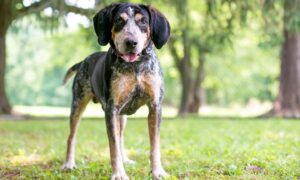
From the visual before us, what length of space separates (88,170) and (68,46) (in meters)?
25.5

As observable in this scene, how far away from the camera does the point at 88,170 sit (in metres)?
5.83

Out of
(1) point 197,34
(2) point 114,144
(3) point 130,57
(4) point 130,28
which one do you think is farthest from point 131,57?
(1) point 197,34

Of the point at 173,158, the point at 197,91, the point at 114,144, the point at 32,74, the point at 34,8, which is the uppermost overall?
the point at 34,8

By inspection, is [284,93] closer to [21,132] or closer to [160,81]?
[21,132]

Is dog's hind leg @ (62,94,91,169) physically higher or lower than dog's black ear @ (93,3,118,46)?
lower

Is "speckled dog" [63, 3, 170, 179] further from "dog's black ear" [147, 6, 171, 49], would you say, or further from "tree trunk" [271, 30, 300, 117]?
"tree trunk" [271, 30, 300, 117]

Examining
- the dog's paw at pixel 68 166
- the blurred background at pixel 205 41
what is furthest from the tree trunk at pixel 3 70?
the dog's paw at pixel 68 166

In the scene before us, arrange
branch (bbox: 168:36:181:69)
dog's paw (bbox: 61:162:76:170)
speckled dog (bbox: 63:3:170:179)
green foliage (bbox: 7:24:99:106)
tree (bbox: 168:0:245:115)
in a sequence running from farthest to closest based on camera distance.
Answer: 1. green foliage (bbox: 7:24:99:106)
2. branch (bbox: 168:36:181:69)
3. tree (bbox: 168:0:245:115)
4. dog's paw (bbox: 61:162:76:170)
5. speckled dog (bbox: 63:3:170:179)

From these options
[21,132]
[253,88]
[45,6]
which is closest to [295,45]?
[45,6]

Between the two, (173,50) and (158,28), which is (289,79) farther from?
(158,28)

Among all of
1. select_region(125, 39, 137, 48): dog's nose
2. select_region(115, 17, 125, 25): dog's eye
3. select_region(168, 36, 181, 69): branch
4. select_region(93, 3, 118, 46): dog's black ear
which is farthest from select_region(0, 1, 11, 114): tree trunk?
select_region(125, 39, 137, 48): dog's nose

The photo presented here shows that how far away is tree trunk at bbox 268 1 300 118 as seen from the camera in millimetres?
18266

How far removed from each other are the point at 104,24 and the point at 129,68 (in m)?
0.51

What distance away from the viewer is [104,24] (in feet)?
16.0
